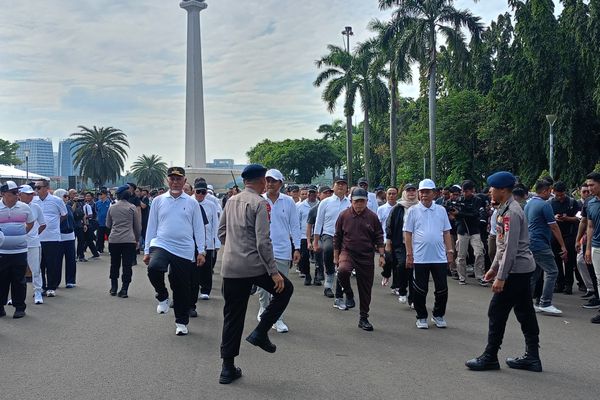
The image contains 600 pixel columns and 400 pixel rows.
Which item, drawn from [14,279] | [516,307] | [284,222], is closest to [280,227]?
[284,222]

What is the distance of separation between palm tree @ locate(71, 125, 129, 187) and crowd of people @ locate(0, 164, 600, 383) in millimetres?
54540

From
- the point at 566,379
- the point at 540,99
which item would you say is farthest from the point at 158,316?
the point at 540,99

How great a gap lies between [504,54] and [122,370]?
1332 inches

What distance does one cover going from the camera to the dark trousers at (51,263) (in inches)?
397

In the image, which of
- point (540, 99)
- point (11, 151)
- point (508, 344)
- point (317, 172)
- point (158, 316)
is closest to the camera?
point (508, 344)

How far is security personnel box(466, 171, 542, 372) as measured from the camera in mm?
5604

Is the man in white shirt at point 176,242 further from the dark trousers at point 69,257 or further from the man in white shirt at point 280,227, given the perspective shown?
the dark trousers at point 69,257

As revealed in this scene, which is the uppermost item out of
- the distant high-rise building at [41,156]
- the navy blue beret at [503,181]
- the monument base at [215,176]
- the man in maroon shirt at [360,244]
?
the distant high-rise building at [41,156]

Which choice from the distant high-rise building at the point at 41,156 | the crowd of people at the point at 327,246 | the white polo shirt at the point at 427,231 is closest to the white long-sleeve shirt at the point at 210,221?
the crowd of people at the point at 327,246

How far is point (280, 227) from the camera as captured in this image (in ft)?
24.6

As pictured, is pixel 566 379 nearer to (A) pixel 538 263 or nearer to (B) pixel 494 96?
(A) pixel 538 263

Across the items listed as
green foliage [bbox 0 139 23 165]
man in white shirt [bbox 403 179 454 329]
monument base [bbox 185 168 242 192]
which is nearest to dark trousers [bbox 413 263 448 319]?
man in white shirt [bbox 403 179 454 329]

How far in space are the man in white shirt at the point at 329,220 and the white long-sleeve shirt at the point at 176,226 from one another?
2.71 metres

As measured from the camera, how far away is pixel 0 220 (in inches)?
328
